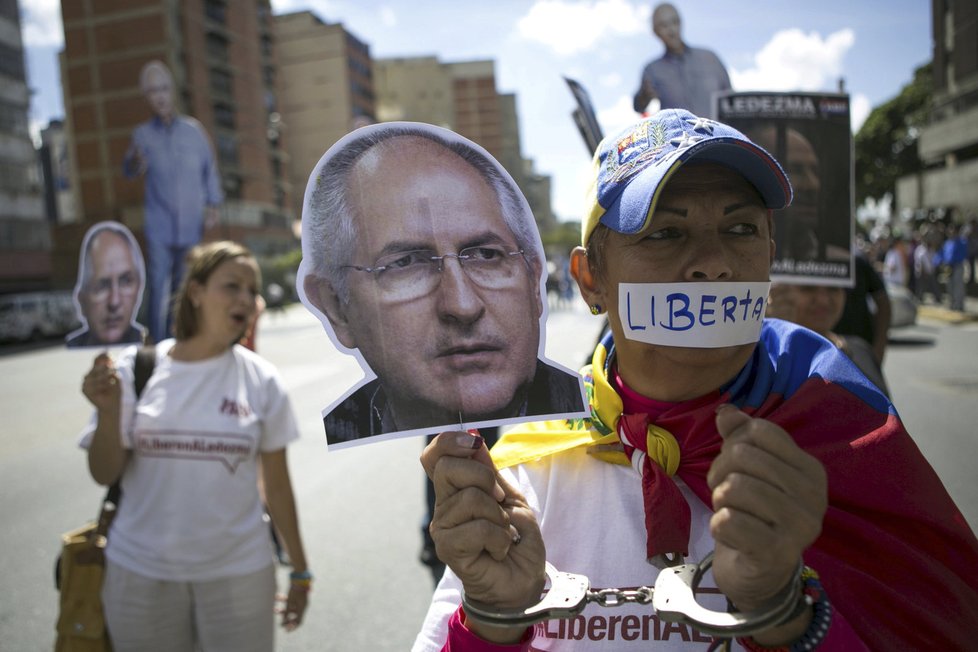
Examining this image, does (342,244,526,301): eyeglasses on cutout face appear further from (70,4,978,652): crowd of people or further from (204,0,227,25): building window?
(204,0,227,25): building window

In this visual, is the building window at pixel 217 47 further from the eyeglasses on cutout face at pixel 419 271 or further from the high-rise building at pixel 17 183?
the eyeglasses on cutout face at pixel 419 271

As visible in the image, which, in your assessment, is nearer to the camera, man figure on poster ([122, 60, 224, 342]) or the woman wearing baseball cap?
the woman wearing baseball cap

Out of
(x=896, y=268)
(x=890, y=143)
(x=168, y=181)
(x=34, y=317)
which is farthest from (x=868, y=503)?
(x=890, y=143)

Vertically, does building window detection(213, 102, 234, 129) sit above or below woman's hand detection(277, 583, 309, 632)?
above

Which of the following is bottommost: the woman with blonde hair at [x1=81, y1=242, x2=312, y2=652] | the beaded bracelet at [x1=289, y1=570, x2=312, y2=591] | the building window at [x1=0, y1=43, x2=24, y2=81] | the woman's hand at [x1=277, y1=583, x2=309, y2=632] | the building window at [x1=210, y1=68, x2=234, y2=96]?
the woman's hand at [x1=277, y1=583, x2=309, y2=632]

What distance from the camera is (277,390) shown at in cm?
289

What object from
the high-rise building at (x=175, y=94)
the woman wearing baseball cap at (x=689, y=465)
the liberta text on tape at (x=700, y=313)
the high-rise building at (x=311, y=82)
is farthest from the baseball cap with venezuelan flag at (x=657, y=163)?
the high-rise building at (x=311, y=82)

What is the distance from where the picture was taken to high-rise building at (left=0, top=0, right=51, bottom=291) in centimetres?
3394

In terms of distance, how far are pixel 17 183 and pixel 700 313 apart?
42.2 meters

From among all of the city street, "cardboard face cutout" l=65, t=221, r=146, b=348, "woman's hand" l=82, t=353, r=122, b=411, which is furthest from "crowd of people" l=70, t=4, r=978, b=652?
the city street

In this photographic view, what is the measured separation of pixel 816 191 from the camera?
8.60 ft

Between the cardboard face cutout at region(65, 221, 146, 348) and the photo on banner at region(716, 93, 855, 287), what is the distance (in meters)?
2.69

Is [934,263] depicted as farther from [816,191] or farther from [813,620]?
[813,620]

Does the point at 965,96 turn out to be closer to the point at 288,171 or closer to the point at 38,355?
the point at 38,355
